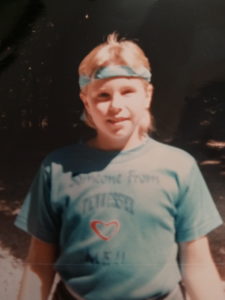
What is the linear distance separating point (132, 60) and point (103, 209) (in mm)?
488

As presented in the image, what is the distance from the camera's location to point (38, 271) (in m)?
1.35

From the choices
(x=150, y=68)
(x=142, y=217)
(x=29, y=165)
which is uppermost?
(x=150, y=68)

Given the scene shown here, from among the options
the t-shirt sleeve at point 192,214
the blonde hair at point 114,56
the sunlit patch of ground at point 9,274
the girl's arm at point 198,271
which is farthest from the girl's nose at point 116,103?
the sunlit patch of ground at point 9,274

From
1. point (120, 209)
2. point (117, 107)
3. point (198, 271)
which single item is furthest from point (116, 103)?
point (198, 271)

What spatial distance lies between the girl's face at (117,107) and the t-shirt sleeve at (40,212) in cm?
23

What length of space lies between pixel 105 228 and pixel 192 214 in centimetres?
28

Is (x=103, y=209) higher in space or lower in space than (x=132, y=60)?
lower

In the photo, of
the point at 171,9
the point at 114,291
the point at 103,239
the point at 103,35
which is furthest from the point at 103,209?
the point at 171,9

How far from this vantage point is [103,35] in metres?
1.38

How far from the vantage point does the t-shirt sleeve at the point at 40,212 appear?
4.28 feet

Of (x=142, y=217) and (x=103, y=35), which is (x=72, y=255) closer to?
(x=142, y=217)

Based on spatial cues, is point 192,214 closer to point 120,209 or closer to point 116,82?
point 120,209

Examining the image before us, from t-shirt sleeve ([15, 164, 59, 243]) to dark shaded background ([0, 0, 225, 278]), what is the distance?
0.05m

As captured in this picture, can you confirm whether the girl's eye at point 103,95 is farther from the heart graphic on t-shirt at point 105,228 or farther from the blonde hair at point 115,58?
the heart graphic on t-shirt at point 105,228
